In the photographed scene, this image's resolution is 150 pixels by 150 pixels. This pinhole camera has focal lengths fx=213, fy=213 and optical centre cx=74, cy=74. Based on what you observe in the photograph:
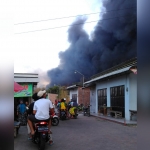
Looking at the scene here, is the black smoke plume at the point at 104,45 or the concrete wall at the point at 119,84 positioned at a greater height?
the black smoke plume at the point at 104,45

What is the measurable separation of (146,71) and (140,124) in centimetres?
29

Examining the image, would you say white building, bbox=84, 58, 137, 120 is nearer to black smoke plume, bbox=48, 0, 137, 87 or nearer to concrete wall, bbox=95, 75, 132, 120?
concrete wall, bbox=95, 75, 132, 120

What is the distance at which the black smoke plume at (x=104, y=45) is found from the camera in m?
38.6

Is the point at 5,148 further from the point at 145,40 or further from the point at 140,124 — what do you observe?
the point at 145,40

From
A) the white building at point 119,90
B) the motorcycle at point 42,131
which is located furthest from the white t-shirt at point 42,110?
the white building at point 119,90

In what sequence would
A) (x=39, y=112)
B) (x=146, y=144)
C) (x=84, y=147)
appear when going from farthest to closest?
(x=84, y=147)
(x=39, y=112)
(x=146, y=144)

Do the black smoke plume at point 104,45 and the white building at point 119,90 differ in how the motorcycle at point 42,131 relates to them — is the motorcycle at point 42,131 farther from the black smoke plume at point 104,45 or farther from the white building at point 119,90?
the black smoke plume at point 104,45

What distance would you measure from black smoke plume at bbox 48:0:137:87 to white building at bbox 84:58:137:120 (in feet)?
66.6

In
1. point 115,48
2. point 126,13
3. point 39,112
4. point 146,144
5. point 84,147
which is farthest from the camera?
point 115,48

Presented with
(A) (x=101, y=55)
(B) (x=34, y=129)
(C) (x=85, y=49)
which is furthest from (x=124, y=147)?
(C) (x=85, y=49)

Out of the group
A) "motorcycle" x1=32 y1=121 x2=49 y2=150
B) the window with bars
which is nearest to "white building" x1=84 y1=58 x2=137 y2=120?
the window with bars

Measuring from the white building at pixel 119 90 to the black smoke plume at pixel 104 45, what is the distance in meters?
20.3

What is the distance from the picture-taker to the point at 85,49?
4734 centimetres

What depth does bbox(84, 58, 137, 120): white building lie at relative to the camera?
35.8 feet
